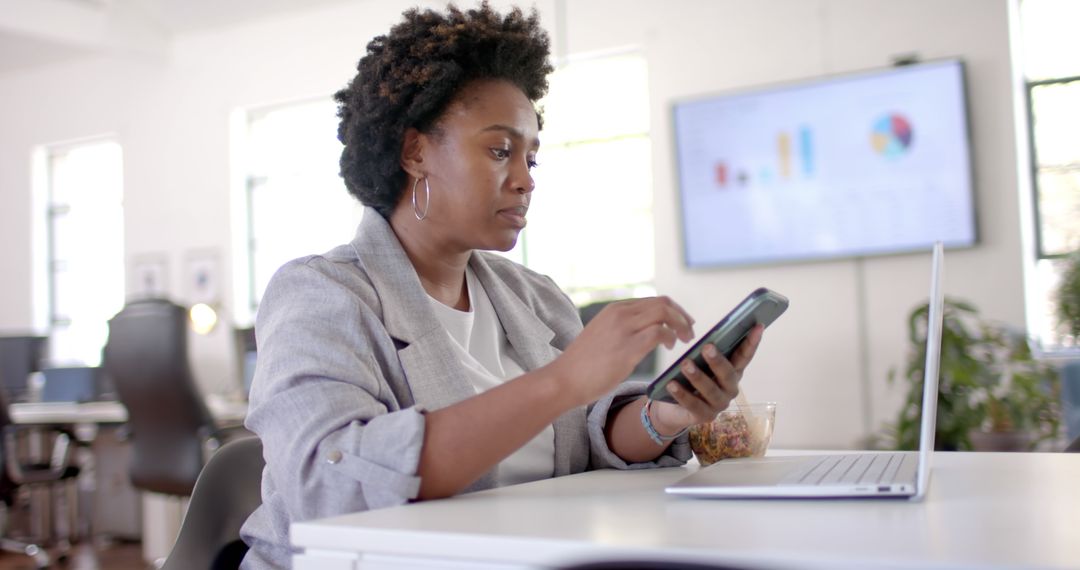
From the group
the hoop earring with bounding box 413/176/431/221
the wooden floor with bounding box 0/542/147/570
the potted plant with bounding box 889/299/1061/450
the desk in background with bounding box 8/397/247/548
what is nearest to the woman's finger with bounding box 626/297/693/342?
the hoop earring with bounding box 413/176/431/221

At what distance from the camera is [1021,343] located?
3998mm

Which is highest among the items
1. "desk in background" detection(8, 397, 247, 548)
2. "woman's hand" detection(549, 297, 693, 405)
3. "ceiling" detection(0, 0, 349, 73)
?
"ceiling" detection(0, 0, 349, 73)

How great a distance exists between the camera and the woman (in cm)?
98

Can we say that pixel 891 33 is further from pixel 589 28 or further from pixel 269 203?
pixel 269 203

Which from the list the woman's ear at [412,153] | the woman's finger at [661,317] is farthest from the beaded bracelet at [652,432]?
the woman's ear at [412,153]

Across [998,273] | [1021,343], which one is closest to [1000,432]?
[1021,343]

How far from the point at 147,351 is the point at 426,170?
99.4 inches

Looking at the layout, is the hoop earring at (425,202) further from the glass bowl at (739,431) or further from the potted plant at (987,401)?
the potted plant at (987,401)

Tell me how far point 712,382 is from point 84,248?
728 centimetres

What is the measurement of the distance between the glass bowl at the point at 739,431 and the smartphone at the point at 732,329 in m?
0.11

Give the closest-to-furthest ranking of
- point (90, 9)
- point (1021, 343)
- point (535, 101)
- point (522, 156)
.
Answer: point (522, 156) < point (535, 101) < point (1021, 343) < point (90, 9)

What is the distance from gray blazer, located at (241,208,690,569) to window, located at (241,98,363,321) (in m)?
5.42

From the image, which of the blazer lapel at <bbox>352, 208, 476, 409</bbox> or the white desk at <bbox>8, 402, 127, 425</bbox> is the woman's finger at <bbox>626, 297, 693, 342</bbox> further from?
the white desk at <bbox>8, 402, 127, 425</bbox>

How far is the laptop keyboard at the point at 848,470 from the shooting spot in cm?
87
